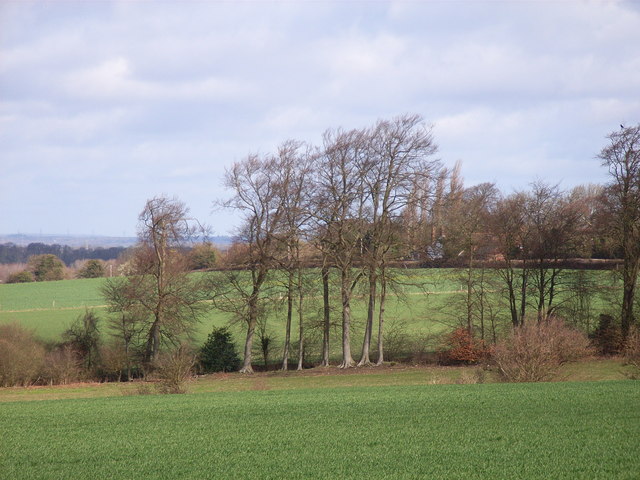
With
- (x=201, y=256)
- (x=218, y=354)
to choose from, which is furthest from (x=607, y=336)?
(x=201, y=256)

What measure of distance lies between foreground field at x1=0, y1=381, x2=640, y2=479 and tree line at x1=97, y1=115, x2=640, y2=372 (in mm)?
19168

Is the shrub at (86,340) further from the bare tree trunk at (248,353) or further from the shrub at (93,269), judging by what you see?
the shrub at (93,269)

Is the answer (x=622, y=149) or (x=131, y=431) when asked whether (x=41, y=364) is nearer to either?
(x=131, y=431)

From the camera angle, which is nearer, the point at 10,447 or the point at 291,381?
the point at 10,447

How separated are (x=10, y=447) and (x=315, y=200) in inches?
1006

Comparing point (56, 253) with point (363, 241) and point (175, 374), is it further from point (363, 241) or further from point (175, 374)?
point (175, 374)

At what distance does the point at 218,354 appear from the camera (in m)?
41.8

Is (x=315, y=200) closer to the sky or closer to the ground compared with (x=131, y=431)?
closer to the sky

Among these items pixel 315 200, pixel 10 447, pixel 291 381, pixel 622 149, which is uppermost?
pixel 622 149

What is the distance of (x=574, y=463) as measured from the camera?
1031cm

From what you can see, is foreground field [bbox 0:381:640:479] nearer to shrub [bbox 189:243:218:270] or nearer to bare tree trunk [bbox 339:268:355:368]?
bare tree trunk [bbox 339:268:355:368]

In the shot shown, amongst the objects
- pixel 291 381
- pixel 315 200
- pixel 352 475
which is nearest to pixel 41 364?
pixel 291 381

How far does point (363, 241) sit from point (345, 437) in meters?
25.9

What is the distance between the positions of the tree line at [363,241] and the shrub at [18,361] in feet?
19.2
